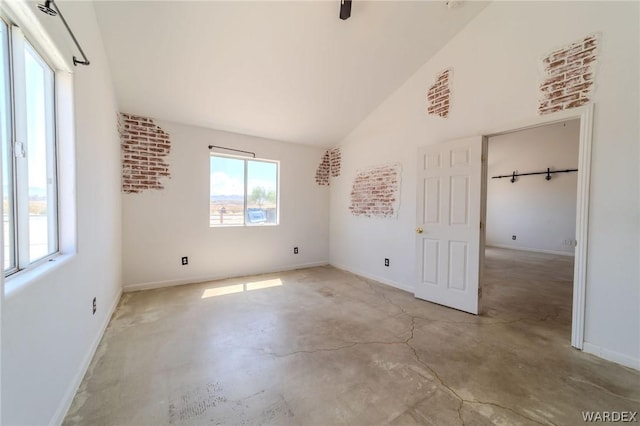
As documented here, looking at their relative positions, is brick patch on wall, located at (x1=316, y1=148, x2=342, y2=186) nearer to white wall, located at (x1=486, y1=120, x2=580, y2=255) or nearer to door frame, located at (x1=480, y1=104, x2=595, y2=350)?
door frame, located at (x1=480, y1=104, x2=595, y2=350)

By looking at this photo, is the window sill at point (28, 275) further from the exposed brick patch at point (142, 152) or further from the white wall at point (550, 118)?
the white wall at point (550, 118)

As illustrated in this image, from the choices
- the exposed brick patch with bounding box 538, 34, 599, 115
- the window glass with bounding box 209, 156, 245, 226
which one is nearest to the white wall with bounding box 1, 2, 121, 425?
the window glass with bounding box 209, 156, 245, 226

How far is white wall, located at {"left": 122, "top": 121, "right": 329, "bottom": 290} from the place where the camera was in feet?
12.6

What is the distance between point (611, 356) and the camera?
7.17ft

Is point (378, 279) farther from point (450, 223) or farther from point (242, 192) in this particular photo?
point (242, 192)

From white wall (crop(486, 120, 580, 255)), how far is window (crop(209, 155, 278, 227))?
19.6ft

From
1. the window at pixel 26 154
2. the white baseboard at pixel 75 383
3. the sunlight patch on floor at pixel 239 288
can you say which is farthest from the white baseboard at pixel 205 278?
the window at pixel 26 154

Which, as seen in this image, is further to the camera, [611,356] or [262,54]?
[262,54]

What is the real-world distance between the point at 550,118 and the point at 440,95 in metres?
1.32

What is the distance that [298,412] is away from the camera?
1.59 metres

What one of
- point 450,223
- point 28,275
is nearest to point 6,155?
point 28,275

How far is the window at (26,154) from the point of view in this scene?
1255mm

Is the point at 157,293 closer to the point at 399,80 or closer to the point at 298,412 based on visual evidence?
the point at 298,412

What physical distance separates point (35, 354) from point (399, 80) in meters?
4.59
